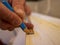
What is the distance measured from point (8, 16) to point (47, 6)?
0.67m

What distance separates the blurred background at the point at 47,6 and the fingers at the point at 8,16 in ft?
1.96

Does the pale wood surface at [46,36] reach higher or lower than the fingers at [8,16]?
lower

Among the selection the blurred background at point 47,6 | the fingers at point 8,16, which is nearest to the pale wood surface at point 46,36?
the fingers at point 8,16

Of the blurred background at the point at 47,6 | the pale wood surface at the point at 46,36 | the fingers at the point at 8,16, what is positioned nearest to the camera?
the fingers at the point at 8,16

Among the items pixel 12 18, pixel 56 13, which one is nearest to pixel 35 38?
pixel 12 18

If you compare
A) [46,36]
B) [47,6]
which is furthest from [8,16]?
[47,6]

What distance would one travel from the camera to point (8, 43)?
1.35ft

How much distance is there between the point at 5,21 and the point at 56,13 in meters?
0.62

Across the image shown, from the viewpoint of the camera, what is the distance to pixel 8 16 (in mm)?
313

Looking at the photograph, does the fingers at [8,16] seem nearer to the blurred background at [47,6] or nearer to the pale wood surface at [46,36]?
the pale wood surface at [46,36]

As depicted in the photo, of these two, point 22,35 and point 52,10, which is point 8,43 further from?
point 52,10

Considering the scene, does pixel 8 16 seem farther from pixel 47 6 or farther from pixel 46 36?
pixel 47 6

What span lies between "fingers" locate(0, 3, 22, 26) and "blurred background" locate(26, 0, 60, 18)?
60cm

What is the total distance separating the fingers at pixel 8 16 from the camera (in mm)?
303
